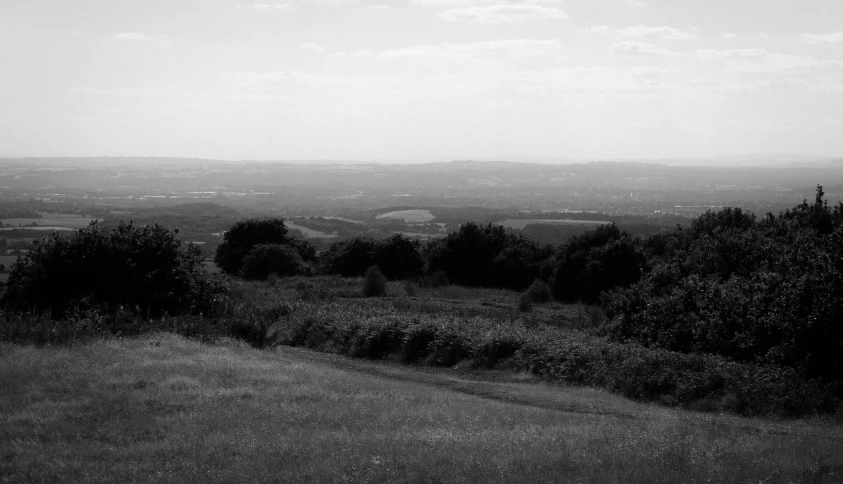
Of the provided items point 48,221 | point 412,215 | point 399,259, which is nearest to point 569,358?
point 399,259

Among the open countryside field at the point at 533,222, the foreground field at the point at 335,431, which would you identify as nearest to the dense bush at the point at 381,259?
the foreground field at the point at 335,431

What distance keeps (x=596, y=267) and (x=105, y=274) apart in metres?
25.6

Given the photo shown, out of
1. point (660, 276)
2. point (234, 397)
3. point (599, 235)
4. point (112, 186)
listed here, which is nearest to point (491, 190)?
point (112, 186)

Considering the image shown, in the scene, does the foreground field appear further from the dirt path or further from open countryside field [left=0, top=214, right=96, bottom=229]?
open countryside field [left=0, top=214, right=96, bottom=229]

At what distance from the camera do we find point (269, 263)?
49281 millimetres

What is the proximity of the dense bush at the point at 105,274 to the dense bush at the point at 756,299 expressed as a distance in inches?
529

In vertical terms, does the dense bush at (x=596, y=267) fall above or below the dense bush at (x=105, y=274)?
below

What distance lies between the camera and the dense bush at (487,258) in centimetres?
4931

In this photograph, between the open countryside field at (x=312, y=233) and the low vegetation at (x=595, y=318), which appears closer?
the low vegetation at (x=595, y=318)

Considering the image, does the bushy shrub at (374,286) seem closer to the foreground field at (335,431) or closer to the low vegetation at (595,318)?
the low vegetation at (595,318)

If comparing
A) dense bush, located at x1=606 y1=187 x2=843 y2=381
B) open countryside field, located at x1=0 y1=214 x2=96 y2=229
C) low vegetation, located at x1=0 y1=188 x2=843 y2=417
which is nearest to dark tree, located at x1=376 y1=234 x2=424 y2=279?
low vegetation, located at x1=0 y1=188 x2=843 y2=417

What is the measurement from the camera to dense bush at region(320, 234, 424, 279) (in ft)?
166

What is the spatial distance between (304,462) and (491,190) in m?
172

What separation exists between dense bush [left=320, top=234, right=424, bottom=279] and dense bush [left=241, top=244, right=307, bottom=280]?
2.59 metres
